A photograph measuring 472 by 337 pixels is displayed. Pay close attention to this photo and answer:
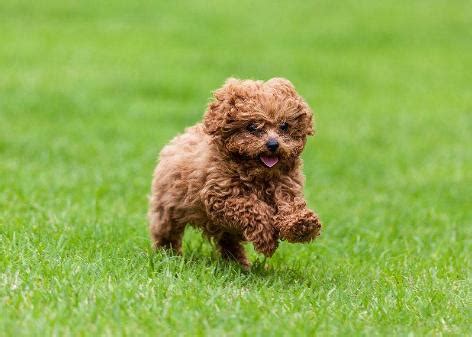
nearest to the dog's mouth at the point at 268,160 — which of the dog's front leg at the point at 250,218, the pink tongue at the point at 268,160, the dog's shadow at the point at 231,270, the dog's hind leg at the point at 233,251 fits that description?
the pink tongue at the point at 268,160

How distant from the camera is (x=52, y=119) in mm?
13680

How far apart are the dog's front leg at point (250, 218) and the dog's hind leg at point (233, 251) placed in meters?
0.77

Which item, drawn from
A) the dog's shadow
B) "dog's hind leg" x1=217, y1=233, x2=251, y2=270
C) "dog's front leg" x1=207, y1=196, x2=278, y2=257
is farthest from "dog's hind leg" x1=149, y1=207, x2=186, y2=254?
"dog's front leg" x1=207, y1=196, x2=278, y2=257

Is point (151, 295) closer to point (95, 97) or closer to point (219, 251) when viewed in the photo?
point (219, 251)

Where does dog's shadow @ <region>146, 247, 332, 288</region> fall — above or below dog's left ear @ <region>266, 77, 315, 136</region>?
below

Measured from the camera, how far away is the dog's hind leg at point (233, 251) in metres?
7.08

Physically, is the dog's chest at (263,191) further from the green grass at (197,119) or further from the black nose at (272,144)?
the green grass at (197,119)

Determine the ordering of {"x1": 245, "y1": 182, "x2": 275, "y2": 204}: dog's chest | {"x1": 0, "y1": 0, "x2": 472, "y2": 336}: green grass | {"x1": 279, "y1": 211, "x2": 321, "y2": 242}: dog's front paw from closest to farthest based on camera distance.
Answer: {"x1": 0, "y1": 0, "x2": 472, "y2": 336}: green grass < {"x1": 279, "y1": 211, "x2": 321, "y2": 242}: dog's front paw < {"x1": 245, "y1": 182, "x2": 275, "y2": 204}: dog's chest

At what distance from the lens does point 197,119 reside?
569 inches

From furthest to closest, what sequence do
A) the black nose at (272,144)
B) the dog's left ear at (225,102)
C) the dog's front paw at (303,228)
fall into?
1. the dog's left ear at (225,102)
2. the black nose at (272,144)
3. the dog's front paw at (303,228)

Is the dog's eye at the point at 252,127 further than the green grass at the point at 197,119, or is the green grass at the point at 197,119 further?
the dog's eye at the point at 252,127

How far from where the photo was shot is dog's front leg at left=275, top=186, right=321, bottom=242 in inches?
231

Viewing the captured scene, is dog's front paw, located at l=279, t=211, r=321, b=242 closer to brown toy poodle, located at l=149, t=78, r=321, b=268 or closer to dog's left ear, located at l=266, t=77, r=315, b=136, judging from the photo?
brown toy poodle, located at l=149, t=78, r=321, b=268

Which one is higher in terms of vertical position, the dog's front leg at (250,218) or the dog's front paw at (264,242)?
the dog's front leg at (250,218)
